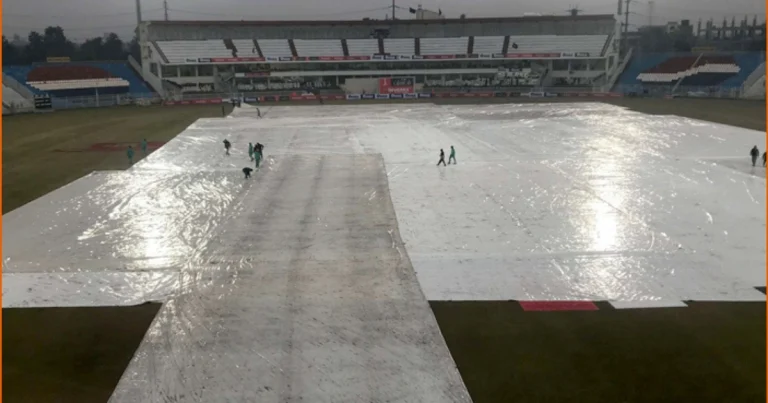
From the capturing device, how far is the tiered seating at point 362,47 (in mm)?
81812

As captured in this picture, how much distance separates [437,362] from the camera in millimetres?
8547

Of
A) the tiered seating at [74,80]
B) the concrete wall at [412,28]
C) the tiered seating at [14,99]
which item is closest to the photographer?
the tiered seating at [14,99]

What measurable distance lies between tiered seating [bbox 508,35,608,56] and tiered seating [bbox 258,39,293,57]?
32279 mm

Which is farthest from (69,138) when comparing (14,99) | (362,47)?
(362,47)

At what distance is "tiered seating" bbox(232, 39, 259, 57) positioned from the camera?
261 ft

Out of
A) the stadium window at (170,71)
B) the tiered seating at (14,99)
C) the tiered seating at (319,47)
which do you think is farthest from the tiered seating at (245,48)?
the tiered seating at (14,99)

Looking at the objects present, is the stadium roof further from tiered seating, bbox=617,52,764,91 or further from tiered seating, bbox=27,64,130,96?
tiered seating, bbox=27,64,130,96

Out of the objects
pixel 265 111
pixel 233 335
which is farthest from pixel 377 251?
pixel 265 111

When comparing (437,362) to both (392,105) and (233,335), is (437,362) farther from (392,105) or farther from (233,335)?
(392,105)

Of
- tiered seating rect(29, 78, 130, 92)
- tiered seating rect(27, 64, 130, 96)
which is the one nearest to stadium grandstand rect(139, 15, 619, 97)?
tiered seating rect(29, 78, 130, 92)

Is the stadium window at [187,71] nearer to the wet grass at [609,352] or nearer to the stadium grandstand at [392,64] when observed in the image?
the stadium grandstand at [392,64]

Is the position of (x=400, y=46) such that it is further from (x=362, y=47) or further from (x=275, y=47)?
(x=275, y=47)

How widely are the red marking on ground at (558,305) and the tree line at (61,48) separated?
99165 mm

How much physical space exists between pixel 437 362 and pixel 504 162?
21604 mm
